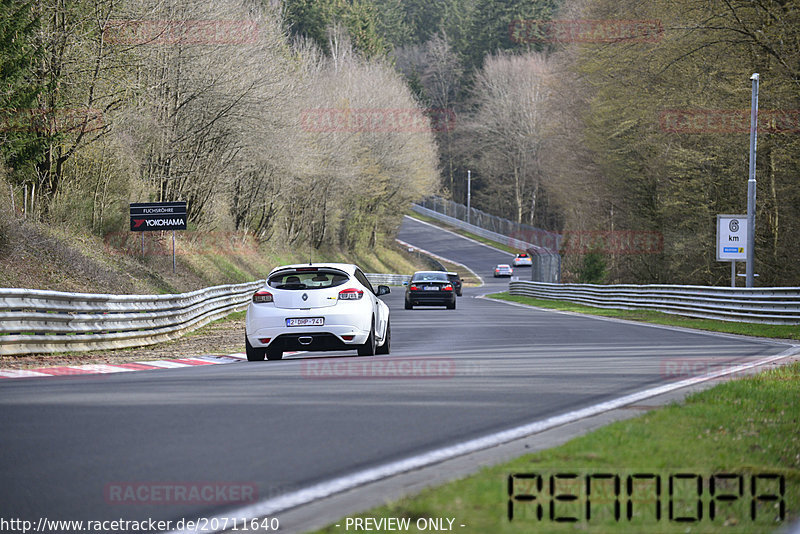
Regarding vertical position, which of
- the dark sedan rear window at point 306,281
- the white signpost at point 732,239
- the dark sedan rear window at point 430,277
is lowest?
the dark sedan rear window at point 430,277

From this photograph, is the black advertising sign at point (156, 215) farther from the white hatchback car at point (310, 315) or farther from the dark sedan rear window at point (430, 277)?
the white hatchback car at point (310, 315)

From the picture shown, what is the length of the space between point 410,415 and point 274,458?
85.8 inches

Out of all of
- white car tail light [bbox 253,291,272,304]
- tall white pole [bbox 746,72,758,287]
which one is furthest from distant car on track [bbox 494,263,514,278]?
white car tail light [bbox 253,291,272,304]

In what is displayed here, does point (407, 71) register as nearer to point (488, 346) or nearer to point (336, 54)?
point (336, 54)

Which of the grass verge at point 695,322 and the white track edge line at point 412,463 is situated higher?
the white track edge line at point 412,463

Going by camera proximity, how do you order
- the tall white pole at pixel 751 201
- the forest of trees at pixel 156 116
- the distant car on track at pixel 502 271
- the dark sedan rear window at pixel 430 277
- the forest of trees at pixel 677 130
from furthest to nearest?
the distant car on track at pixel 502 271 → the dark sedan rear window at pixel 430 277 → the forest of trees at pixel 677 130 → the tall white pole at pixel 751 201 → the forest of trees at pixel 156 116

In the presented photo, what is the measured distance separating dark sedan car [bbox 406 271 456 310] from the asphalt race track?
68.4 ft

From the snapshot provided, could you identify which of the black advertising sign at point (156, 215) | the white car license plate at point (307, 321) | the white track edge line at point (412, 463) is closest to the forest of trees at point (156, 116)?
the black advertising sign at point (156, 215)

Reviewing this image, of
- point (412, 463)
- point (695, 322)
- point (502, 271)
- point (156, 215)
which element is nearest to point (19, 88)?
point (156, 215)

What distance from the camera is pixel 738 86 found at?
3155cm

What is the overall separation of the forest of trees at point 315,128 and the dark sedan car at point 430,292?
9.36 meters

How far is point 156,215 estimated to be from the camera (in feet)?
95.6

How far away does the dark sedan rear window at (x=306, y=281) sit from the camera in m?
14.8

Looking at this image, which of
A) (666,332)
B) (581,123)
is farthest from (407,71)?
(666,332)
